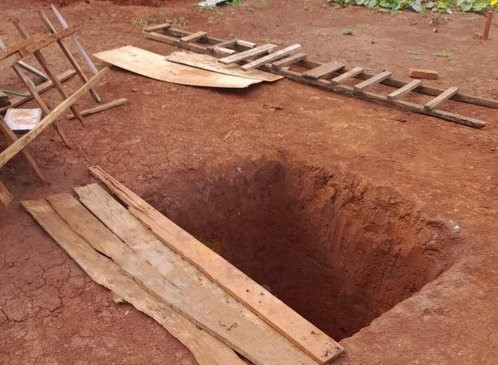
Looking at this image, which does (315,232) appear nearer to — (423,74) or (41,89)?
(423,74)

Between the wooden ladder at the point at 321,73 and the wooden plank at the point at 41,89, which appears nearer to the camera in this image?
the wooden plank at the point at 41,89

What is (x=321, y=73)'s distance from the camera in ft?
23.4

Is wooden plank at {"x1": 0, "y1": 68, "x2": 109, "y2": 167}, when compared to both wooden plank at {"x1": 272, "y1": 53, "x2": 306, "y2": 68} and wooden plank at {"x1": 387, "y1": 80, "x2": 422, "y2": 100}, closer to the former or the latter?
wooden plank at {"x1": 272, "y1": 53, "x2": 306, "y2": 68}

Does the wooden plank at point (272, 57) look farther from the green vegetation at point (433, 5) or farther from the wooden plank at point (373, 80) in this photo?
the green vegetation at point (433, 5)

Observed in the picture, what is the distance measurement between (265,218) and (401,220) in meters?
1.45

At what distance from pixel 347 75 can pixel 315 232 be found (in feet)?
7.98

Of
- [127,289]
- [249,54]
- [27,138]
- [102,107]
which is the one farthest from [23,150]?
[249,54]

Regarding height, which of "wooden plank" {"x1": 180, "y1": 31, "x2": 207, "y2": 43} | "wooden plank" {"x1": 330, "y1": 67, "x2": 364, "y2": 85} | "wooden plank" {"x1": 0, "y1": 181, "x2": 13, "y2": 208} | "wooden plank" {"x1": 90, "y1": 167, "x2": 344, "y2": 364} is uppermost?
"wooden plank" {"x1": 0, "y1": 181, "x2": 13, "y2": 208}

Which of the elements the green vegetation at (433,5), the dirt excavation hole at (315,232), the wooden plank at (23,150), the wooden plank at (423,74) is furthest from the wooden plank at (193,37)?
the green vegetation at (433,5)

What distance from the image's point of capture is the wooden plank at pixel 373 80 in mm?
6665

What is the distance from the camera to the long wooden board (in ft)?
22.6

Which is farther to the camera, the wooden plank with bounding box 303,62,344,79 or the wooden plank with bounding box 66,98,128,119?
the wooden plank with bounding box 303,62,344,79

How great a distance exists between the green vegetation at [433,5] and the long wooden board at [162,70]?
5.16 meters

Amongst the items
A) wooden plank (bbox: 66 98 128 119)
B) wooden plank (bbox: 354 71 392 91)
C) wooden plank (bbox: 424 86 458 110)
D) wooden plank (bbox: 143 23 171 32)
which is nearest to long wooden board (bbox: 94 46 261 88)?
wooden plank (bbox: 66 98 128 119)
